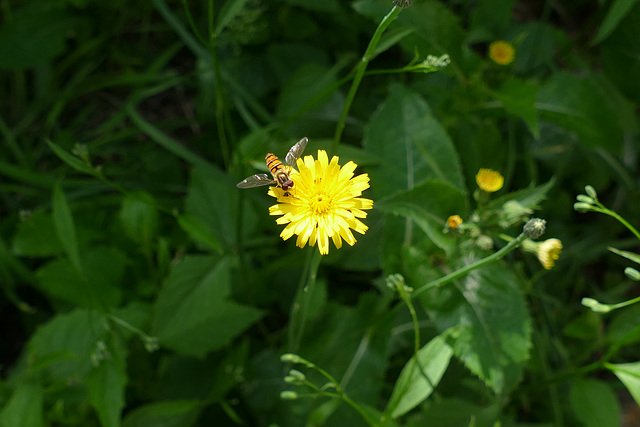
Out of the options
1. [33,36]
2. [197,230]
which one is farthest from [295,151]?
[33,36]

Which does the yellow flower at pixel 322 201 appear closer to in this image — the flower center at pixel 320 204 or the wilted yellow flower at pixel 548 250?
the flower center at pixel 320 204

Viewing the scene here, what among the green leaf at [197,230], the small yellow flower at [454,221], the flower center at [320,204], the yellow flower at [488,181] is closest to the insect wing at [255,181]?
the flower center at [320,204]

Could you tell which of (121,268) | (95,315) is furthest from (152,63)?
(95,315)

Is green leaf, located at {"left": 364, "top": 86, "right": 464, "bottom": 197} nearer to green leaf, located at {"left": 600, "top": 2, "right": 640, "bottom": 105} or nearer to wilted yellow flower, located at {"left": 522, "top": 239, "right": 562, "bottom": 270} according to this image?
wilted yellow flower, located at {"left": 522, "top": 239, "right": 562, "bottom": 270}

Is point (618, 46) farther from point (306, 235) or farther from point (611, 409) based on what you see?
Answer: point (306, 235)

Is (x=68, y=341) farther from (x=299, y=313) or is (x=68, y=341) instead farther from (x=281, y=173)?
(x=281, y=173)
